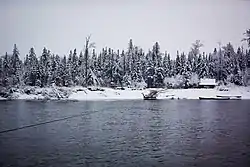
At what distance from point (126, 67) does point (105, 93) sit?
117 inches

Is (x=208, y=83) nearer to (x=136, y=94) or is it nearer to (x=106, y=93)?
(x=136, y=94)

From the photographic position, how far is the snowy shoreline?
14977mm

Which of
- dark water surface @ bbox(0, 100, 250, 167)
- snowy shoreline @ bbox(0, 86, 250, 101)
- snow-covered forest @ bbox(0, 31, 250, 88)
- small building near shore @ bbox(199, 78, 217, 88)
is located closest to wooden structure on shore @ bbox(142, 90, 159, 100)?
snowy shoreline @ bbox(0, 86, 250, 101)

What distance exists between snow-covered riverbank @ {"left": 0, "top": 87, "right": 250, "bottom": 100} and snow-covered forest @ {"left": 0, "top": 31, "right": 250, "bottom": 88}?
371 millimetres

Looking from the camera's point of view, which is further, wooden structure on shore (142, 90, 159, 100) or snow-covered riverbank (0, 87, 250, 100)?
wooden structure on shore (142, 90, 159, 100)

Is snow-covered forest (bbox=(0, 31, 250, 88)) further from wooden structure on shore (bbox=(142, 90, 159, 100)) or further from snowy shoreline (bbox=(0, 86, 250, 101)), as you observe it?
wooden structure on shore (bbox=(142, 90, 159, 100))

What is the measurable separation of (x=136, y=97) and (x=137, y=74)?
1.85 meters

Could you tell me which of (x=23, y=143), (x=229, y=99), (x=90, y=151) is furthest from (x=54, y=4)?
(x=229, y=99)

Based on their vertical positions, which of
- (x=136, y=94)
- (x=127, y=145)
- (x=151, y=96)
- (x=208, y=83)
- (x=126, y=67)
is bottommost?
(x=127, y=145)

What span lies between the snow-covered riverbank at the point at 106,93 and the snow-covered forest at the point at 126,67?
37 centimetres

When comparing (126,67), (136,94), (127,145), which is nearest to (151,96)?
(136,94)

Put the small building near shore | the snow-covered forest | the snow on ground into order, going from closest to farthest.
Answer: the snow-covered forest
the small building near shore
the snow on ground

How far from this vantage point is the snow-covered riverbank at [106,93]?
15001 millimetres

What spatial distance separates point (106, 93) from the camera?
1794 cm
